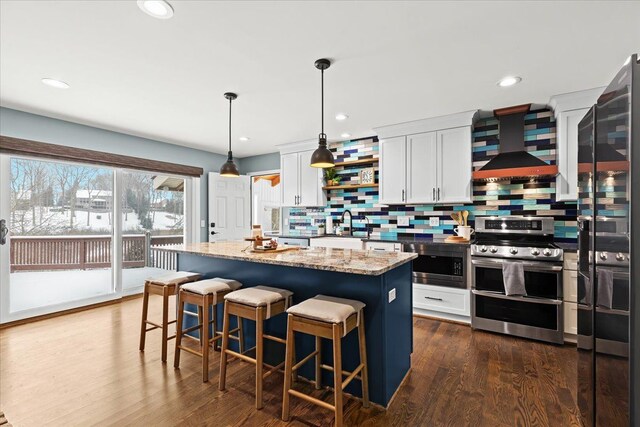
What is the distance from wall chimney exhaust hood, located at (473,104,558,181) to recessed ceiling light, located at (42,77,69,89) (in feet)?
14.1

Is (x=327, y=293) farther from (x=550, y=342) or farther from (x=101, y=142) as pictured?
(x=101, y=142)

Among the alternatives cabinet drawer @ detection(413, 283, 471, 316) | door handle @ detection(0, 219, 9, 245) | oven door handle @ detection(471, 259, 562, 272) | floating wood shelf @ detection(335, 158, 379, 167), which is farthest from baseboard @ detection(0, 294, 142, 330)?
oven door handle @ detection(471, 259, 562, 272)

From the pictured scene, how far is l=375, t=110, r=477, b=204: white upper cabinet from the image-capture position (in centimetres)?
369

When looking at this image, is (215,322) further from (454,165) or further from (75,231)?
(454,165)

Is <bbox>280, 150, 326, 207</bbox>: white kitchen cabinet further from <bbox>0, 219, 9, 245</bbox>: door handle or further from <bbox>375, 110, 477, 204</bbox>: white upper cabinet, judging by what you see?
<bbox>0, 219, 9, 245</bbox>: door handle

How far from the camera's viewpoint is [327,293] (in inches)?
87.3

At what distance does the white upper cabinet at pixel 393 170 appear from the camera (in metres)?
4.08

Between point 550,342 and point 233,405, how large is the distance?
9.67ft

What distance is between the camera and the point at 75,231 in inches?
168

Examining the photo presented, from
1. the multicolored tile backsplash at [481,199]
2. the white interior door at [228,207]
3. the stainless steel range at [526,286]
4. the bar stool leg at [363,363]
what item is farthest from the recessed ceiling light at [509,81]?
the white interior door at [228,207]

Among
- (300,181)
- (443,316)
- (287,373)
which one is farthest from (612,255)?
(300,181)

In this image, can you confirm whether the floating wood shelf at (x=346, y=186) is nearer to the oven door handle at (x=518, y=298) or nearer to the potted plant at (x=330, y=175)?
the potted plant at (x=330, y=175)

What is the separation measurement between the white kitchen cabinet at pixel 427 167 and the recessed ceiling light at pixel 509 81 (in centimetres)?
80

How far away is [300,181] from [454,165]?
241cm
